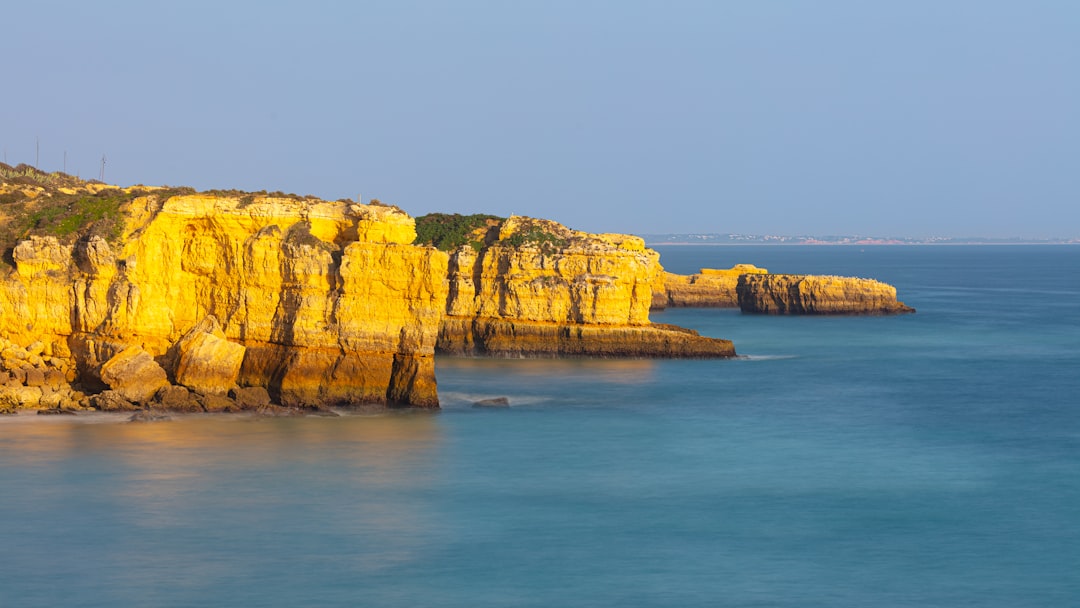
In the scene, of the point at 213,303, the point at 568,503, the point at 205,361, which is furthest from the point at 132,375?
the point at 568,503

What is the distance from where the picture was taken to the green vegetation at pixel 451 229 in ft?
235

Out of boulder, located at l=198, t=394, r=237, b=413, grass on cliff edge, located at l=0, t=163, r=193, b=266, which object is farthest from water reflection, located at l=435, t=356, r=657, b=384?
boulder, located at l=198, t=394, r=237, b=413

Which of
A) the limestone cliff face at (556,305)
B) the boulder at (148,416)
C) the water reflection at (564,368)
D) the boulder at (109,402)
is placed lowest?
the boulder at (148,416)

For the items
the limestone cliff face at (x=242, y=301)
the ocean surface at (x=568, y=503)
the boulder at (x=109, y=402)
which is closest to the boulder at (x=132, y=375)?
the boulder at (x=109, y=402)

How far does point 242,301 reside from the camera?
43469 millimetres

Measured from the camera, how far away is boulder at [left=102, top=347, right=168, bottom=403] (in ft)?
135

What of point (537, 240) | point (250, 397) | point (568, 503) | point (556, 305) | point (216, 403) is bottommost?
point (568, 503)

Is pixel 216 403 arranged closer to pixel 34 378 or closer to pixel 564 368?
pixel 34 378

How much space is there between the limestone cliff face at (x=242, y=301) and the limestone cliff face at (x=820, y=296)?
57.1 meters

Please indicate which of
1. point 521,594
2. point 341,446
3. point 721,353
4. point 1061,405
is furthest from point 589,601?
point 721,353

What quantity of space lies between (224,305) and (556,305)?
2516 centimetres

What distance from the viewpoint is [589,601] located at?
80.8 ft

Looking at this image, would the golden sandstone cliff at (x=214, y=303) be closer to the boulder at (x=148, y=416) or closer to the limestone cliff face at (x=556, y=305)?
the boulder at (x=148, y=416)

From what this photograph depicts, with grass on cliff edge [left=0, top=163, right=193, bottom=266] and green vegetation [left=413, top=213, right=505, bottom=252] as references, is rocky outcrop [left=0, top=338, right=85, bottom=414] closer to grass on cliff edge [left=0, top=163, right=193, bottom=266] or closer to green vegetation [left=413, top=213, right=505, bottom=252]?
grass on cliff edge [left=0, top=163, right=193, bottom=266]
